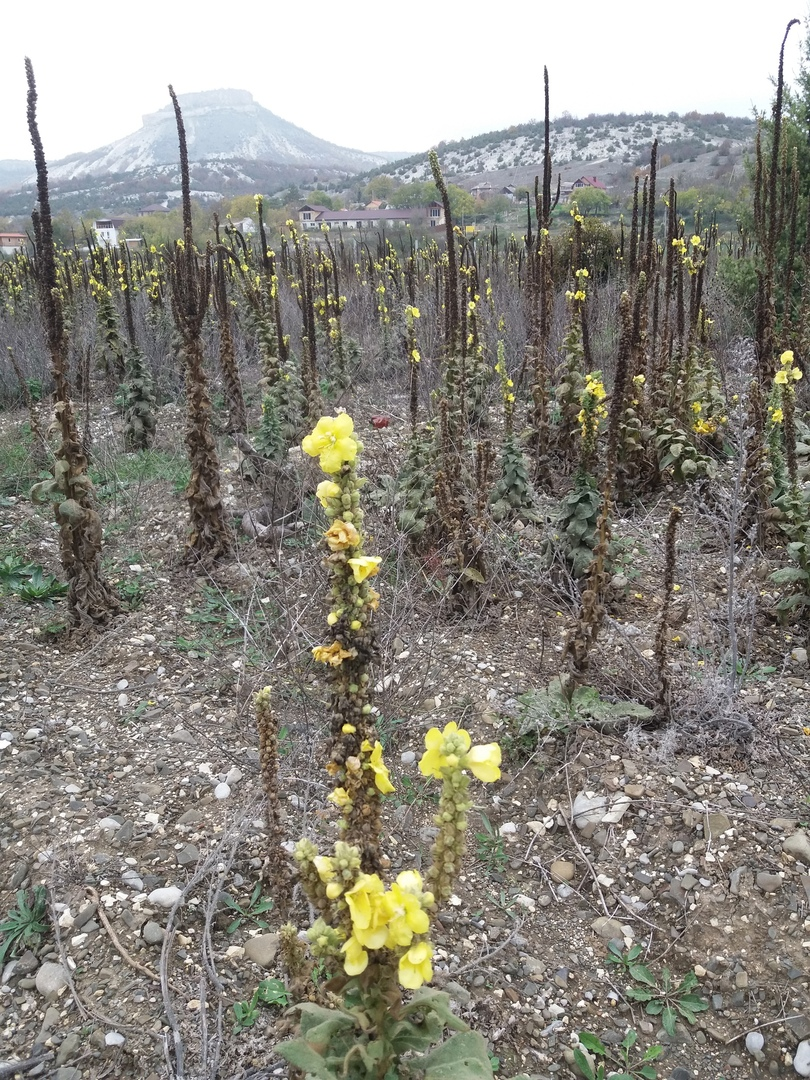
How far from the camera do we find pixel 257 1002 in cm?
210

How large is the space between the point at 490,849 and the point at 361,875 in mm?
1731

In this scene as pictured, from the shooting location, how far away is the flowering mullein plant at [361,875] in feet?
3.62

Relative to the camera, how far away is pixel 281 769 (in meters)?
2.92

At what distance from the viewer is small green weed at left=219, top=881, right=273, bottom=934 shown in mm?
2369

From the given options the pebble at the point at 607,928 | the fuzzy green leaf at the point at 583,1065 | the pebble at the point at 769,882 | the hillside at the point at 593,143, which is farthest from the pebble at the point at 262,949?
the hillside at the point at 593,143

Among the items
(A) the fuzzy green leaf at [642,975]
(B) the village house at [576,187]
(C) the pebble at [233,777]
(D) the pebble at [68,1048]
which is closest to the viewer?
(D) the pebble at [68,1048]

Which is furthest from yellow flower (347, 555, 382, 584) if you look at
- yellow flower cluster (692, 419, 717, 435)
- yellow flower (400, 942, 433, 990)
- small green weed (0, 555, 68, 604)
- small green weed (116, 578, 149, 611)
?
yellow flower cluster (692, 419, 717, 435)

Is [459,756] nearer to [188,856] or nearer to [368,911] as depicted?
[368,911]

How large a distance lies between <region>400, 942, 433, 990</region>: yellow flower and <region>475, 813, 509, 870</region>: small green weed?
1.61 metres

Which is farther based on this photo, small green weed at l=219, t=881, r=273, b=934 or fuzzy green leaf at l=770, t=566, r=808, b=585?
fuzzy green leaf at l=770, t=566, r=808, b=585

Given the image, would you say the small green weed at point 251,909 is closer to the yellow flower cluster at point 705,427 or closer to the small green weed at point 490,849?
the small green weed at point 490,849

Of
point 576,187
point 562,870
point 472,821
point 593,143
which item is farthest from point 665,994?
point 593,143

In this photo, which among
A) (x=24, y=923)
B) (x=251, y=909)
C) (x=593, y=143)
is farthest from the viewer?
(x=593, y=143)

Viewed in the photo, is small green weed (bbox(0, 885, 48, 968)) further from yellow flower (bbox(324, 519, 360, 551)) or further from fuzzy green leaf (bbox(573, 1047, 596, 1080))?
yellow flower (bbox(324, 519, 360, 551))
